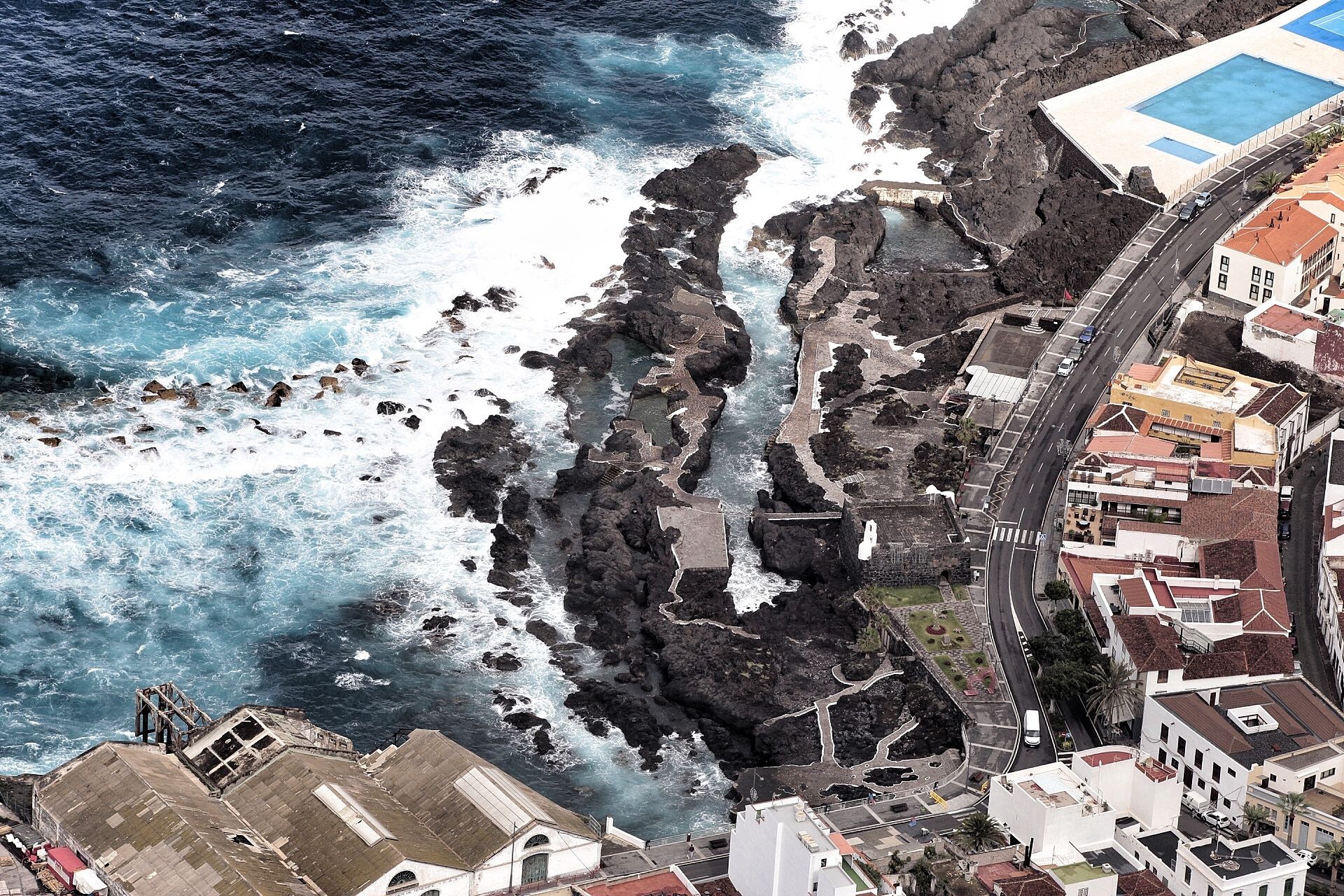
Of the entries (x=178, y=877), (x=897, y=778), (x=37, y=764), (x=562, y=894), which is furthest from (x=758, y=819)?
(x=37, y=764)

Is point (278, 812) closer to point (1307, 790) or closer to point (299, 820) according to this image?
point (299, 820)

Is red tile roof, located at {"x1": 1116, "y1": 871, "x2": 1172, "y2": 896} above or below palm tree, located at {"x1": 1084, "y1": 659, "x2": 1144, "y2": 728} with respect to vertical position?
below

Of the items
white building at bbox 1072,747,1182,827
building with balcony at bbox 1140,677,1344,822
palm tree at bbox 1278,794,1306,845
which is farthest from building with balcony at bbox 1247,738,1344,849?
white building at bbox 1072,747,1182,827

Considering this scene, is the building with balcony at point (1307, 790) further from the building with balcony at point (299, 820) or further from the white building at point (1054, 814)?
the building with balcony at point (299, 820)

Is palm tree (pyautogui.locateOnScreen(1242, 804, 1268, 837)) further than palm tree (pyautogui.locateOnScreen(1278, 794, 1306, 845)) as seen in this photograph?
No

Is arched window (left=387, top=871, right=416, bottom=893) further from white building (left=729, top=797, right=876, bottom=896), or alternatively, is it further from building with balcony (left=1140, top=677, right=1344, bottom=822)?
building with balcony (left=1140, top=677, right=1344, bottom=822)

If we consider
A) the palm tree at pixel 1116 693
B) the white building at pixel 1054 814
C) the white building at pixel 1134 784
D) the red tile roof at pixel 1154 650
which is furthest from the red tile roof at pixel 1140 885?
the red tile roof at pixel 1154 650

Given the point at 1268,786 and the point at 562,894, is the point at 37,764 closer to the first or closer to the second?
the point at 562,894
